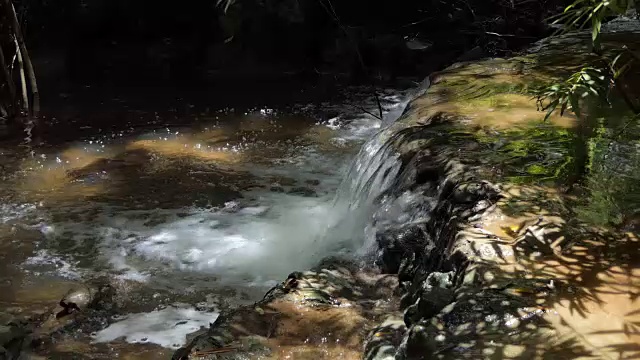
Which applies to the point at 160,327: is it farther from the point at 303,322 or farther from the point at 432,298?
the point at 432,298

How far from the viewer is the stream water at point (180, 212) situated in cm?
468

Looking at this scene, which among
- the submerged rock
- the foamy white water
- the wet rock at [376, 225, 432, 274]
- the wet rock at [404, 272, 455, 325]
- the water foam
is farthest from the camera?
the foamy white water

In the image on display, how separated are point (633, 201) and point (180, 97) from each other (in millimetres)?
8991

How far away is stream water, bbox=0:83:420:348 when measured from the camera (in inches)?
184

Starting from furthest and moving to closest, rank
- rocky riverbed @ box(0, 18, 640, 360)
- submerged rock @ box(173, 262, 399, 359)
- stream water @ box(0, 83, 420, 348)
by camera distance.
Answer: stream water @ box(0, 83, 420, 348) → submerged rock @ box(173, 262, 399, 359) → rocky riverbed @ box(0, 18, 640, 360)

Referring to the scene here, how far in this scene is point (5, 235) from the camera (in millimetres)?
5613

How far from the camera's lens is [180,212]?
20.3ft

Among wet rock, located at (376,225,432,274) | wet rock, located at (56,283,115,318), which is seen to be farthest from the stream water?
wet rock, located at (376,225,432,274)

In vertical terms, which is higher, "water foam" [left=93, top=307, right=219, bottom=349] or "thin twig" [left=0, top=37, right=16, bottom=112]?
"thin twig" [left=0, top=37, right=16, bottom=112]

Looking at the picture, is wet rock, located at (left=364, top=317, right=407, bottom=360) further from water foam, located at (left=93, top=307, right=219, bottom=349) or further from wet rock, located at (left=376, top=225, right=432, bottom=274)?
water foam, located at (left=93, top=307, right=219, bottom=349)

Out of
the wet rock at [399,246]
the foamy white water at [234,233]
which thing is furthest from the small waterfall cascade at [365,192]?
the wet rock at [399,246]

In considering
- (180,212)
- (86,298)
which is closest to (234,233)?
(180,212)

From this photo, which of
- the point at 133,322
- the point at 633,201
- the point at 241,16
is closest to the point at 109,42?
the point at 241,16

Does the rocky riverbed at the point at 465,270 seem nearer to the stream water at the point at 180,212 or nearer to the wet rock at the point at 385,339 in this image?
the wet rock at the point at 385,339
